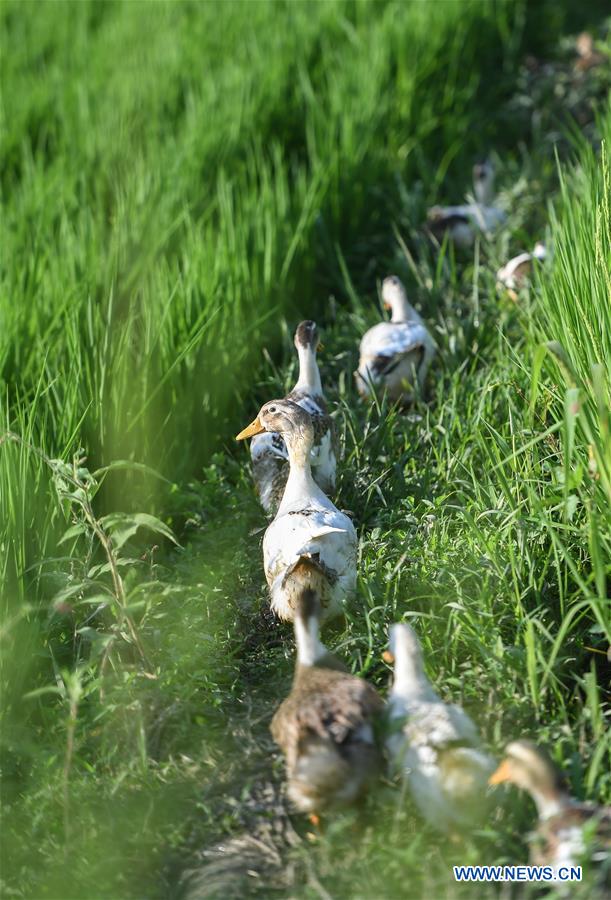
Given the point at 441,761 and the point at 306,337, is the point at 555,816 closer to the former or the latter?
the point at 441,761

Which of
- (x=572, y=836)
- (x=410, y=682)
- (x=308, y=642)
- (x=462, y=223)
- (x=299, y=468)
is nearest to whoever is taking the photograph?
(x=572, y=836)

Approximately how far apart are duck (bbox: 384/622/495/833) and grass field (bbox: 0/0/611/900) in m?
0.07

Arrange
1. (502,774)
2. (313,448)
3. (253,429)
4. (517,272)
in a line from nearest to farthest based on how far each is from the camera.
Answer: (502,774) → (313,448) → (253,429) → (517,272)

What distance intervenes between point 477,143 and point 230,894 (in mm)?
4731

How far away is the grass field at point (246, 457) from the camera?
2.57 m

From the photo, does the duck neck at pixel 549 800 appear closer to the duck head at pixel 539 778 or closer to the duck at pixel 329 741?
the duck head at pixel 539 778

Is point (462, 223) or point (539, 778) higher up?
point (539, 778)

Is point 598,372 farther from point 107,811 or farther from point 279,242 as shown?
point 279,242

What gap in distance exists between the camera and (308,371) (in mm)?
3689

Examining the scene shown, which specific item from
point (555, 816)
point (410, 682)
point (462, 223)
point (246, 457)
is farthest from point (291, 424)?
point (462, 223)

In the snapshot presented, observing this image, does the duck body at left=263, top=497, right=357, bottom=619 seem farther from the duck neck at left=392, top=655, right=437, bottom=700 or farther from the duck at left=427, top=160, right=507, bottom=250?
the duck at left=427, top=160, right=507, bottom=250

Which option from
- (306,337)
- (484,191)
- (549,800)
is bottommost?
(484,191)

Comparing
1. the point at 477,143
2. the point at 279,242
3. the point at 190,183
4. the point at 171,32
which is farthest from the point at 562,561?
the point at 171,32

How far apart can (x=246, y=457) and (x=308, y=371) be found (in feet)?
1.36
